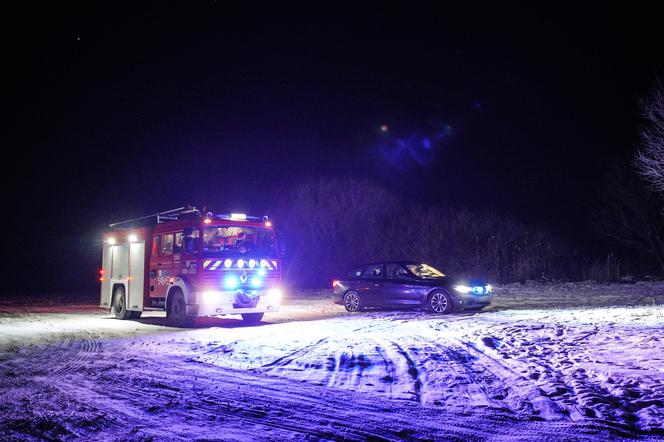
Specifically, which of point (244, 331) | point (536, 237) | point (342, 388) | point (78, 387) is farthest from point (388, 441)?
point (536, 237)

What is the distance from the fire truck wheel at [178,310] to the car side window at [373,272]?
6.11 m

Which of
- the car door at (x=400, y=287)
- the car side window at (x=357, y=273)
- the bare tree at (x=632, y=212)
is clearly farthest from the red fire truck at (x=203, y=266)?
the bare tree at (x=632, y=212)

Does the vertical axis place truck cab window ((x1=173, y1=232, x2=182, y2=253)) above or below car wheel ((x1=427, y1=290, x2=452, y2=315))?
above

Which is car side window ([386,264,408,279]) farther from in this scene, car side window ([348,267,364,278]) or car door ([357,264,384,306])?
car side window ([348,267,364,278])

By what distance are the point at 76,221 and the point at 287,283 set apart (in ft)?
86.1

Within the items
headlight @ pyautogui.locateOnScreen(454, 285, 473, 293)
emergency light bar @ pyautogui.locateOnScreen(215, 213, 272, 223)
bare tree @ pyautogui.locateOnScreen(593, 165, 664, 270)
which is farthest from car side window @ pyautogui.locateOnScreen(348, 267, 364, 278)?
bare tree @ pyautogui.locateOnScreen(593, 165, 664, 270)

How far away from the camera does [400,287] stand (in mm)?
18672

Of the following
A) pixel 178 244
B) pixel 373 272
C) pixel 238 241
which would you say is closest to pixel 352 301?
pixel 373 272

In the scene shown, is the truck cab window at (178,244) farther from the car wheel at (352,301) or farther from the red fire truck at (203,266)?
the car wheel at (352,301)

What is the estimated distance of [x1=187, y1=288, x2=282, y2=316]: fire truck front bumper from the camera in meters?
15.5

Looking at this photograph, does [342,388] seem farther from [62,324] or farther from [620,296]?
[620,296]

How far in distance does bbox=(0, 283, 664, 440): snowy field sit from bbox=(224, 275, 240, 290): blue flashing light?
1.10m

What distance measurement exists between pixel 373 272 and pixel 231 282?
5.36m

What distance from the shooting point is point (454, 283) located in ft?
58.8
